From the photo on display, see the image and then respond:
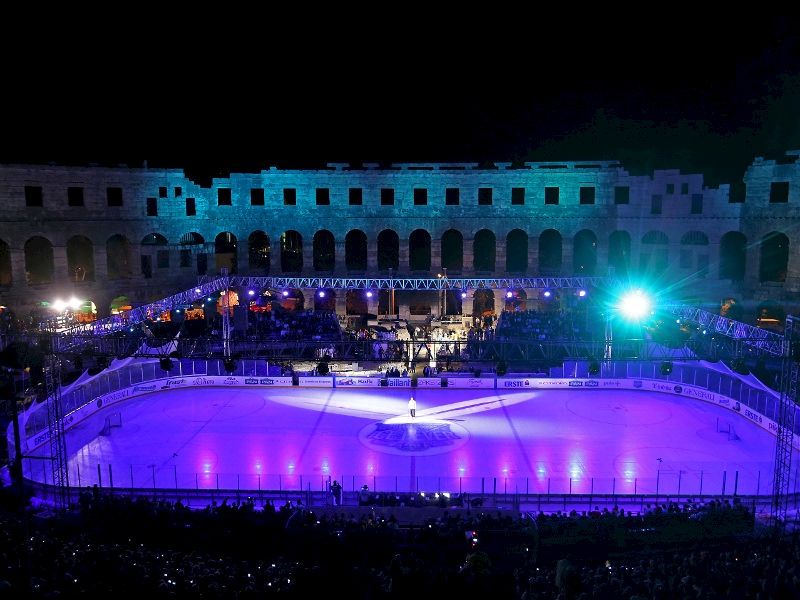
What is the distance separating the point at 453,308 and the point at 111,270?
24749 mm

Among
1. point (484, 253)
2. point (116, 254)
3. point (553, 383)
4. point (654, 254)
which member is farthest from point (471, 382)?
point (116, 254)

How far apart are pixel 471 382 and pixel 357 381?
17.1 ft

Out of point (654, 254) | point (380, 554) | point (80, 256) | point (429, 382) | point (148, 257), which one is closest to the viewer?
point (380, 554)

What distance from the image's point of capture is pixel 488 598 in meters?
9.65

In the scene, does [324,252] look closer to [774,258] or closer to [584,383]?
[584,383]

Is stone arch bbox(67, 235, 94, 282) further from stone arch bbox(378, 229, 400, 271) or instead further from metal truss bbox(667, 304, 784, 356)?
metal truss bbox(667, 304, 784, 356)

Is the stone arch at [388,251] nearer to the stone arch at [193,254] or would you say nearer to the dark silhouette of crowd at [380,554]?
the stone arch at [193,254]

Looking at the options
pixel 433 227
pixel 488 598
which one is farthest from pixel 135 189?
pixel 488 598

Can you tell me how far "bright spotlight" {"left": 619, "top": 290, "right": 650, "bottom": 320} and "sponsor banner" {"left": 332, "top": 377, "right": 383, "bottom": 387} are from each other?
11.5m

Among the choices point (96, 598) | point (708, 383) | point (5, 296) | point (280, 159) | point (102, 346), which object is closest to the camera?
point (96, 598)

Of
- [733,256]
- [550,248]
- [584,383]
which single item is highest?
[550,248]

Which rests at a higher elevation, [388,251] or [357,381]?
[388,251]

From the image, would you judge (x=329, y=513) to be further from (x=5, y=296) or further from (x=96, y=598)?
(x=5, y=296)

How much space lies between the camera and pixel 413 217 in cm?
4381
